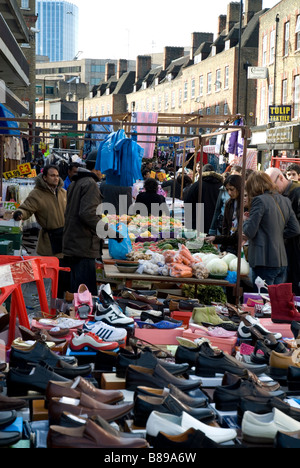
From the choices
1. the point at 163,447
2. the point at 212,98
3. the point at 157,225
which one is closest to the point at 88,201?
the point at 157,225

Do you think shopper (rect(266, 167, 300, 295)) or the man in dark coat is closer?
shopper (rect(266, 167, 300, 295))

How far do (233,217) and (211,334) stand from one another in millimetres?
3511

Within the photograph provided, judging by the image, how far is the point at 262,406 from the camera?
269 cm

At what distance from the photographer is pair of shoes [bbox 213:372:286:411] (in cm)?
282

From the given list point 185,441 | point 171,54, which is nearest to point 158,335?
point 185,441

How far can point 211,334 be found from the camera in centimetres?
411

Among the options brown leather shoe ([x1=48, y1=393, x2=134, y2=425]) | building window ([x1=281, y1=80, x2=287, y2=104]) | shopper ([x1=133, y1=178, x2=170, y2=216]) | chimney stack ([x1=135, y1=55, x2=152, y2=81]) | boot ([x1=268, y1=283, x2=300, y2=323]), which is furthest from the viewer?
chimney stack ([x1=135, y1=55, x2=152, y2=81])

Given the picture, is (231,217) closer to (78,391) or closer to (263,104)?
(78,391)

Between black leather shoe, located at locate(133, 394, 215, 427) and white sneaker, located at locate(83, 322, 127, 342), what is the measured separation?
105 centimetres

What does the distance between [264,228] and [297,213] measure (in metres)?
1.51

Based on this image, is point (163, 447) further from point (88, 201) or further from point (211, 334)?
point (88, 201)

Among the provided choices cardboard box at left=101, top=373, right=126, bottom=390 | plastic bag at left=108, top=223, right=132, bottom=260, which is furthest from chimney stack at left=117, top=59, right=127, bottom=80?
cardboard box at left=101, top=373, right=126, bottom=390

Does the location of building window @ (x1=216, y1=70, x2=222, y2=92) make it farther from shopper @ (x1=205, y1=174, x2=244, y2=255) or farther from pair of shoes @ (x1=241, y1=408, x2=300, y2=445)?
pair of shoes @ (x1=241, y1=408, x2=300, y2=445)

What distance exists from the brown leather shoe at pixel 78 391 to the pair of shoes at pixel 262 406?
1.76ft
